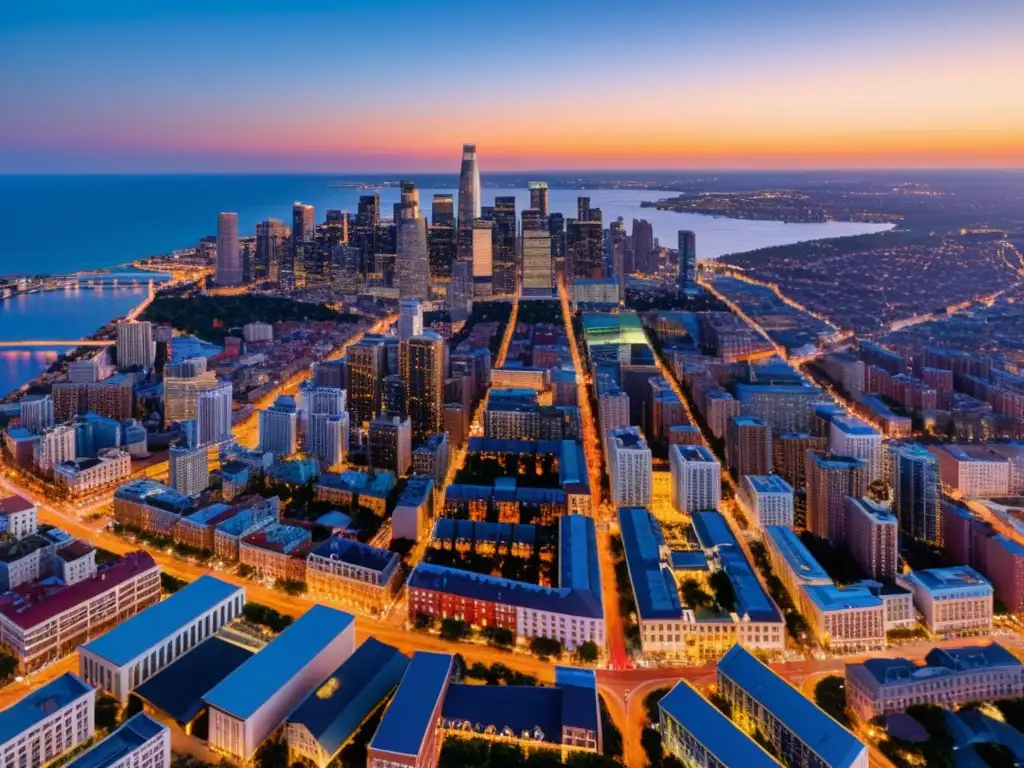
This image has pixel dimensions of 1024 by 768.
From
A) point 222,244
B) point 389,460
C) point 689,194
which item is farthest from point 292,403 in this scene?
point 689,194

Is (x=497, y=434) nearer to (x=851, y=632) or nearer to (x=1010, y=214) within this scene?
(x=851, y=632)

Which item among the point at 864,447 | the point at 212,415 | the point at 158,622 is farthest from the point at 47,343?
the point at 864,447

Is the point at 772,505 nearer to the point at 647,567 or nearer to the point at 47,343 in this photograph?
the point at 647,567

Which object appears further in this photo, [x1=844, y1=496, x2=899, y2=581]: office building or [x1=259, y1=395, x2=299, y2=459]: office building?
[x1=259, y1=395, x2=299, y2=459]: office building

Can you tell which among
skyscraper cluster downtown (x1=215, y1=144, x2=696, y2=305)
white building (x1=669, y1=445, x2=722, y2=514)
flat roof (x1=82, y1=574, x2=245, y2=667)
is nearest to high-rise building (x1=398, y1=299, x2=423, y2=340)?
white building (x1=669, y1=445, x2=722, y2=514)

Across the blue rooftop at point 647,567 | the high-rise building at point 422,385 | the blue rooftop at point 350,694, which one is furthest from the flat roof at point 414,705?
the high-rise building at point 422,385

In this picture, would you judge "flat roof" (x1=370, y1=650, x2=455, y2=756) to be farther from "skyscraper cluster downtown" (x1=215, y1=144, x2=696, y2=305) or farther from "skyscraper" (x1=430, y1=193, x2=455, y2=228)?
"skyscraper" (x1=430, y1=193, x2=455, y2=228)

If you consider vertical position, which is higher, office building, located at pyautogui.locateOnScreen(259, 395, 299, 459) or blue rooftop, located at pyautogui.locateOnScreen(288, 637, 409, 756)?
office building, located at pyautogui.locateOnScreen(259, 395, 299, 459)
